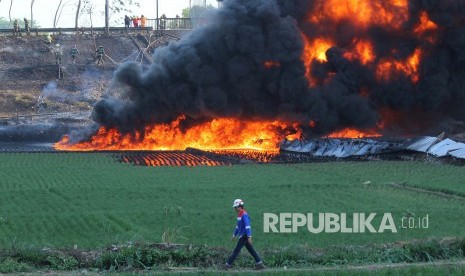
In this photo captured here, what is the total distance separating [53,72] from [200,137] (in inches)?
1131

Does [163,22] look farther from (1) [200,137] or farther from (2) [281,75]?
(2) [281,75]

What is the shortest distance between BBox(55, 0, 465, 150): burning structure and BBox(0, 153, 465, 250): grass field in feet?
26.1

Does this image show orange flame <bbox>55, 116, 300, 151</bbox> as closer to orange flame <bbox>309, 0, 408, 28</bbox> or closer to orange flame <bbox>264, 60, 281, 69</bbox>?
orange flame <bbox>264, 60, 281, 69</bbox>

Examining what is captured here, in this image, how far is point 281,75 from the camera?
49.9m

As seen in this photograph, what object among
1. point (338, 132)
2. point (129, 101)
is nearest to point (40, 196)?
point (129, 101)

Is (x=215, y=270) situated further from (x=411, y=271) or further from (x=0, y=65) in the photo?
(x=0, y=65)

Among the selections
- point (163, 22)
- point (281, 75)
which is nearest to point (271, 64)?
point (281, 75)

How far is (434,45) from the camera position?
167 feet

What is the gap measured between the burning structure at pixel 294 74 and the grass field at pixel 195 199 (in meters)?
7.95

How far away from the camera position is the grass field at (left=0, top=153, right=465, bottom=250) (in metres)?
20.0

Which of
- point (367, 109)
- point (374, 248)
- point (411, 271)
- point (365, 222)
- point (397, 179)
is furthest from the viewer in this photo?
point (367, 109)

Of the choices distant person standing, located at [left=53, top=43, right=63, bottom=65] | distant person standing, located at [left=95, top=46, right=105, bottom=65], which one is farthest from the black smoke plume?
distant person standing, located at [left=95, top=46, right=105, bottom=65]

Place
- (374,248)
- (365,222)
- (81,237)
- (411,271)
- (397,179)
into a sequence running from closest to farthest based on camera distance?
(411,271)
(374,248)
(81,237)
(365,222)
(397,179)

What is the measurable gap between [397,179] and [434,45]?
19.1 m
